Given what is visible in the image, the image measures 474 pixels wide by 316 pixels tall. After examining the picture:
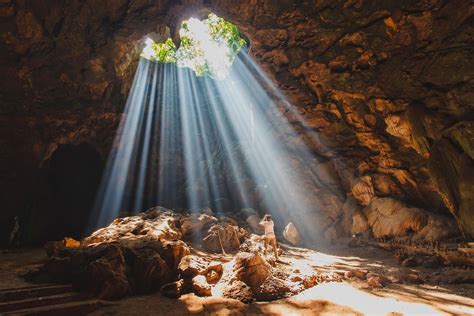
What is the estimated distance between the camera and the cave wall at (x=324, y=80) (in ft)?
28.1

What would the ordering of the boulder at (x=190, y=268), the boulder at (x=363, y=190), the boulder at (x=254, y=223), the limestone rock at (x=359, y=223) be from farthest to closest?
the boulder at (x=254, y=223) → the boulder at (x=363, y=190) → the limestone rock at (x=359, y=223) → the boulder at (x=190, y=268)

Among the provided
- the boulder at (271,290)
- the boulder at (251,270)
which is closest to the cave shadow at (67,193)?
the boulder at (251,270)

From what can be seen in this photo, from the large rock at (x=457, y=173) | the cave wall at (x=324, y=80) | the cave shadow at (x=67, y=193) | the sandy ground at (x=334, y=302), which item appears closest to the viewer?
the sandy ground at (x=334, y=302)

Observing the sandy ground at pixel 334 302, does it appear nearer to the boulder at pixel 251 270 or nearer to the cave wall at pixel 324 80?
the boulder at pixel 251 270

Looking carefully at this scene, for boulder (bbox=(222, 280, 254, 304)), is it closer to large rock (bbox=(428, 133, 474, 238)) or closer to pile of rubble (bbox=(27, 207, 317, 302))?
pile of rubble (bbox=(27, 207, 317, 302))

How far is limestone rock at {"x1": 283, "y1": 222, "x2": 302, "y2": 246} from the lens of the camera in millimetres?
14219

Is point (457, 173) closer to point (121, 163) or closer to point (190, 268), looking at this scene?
point (190, 268)

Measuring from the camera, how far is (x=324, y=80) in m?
11.4

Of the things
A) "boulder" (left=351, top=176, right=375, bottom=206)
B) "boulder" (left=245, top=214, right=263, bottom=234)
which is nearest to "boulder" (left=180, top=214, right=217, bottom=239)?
"boulder" (left=245, top=214, right=263, bottom=234)

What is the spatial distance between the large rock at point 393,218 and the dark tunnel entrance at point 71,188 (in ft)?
50.7

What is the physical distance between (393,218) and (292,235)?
16.4 feet

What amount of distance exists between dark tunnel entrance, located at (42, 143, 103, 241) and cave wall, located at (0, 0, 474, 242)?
49.8 inches

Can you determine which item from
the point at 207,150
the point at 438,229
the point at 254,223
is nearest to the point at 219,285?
the point at 438,229

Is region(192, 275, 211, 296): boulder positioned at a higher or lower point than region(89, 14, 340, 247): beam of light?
lower
